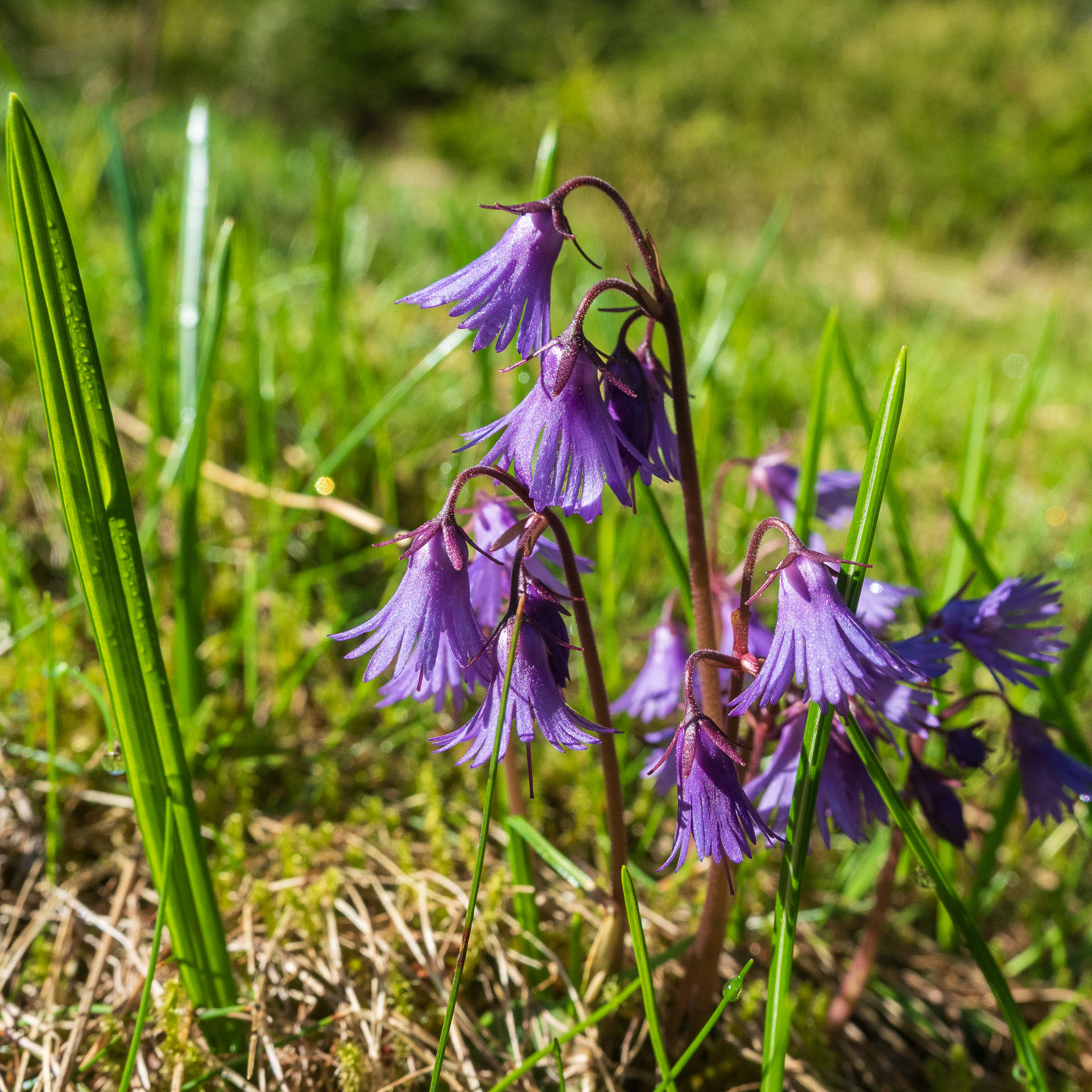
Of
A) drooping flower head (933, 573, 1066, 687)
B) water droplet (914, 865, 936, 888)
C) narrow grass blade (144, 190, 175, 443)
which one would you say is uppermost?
narrow grass blade (144, 190, 175, 443)

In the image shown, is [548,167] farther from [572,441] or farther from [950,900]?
[950,900]

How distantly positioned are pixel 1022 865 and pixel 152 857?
1.94 m

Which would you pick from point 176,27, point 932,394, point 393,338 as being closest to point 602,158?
point 932,394

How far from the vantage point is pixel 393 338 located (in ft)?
12.3

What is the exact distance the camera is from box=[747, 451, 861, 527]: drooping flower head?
1.55 meters

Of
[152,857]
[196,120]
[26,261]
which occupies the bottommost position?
[152,857]

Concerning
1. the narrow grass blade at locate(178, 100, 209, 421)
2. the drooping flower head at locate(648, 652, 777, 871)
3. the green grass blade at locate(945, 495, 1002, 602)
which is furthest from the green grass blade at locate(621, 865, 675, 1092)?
the narrow grass blade at locate(178, 100, 209, 421)

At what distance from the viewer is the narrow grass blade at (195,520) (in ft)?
5.08

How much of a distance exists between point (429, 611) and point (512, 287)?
1.28 feet

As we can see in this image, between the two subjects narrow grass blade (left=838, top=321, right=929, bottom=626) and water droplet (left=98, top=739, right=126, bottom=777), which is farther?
narrow grass blade (left=838, top=321, right=929, bottom=626)

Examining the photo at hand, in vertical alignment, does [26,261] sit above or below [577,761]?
above

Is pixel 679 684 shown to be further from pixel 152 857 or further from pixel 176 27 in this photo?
pixel 176 27

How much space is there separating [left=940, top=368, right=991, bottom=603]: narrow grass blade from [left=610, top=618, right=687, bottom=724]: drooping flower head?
28.8 inches

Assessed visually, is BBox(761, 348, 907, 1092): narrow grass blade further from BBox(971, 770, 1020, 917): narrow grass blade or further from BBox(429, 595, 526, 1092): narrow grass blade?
BBox(971, 770, 1020, 917): narrow grass blade
